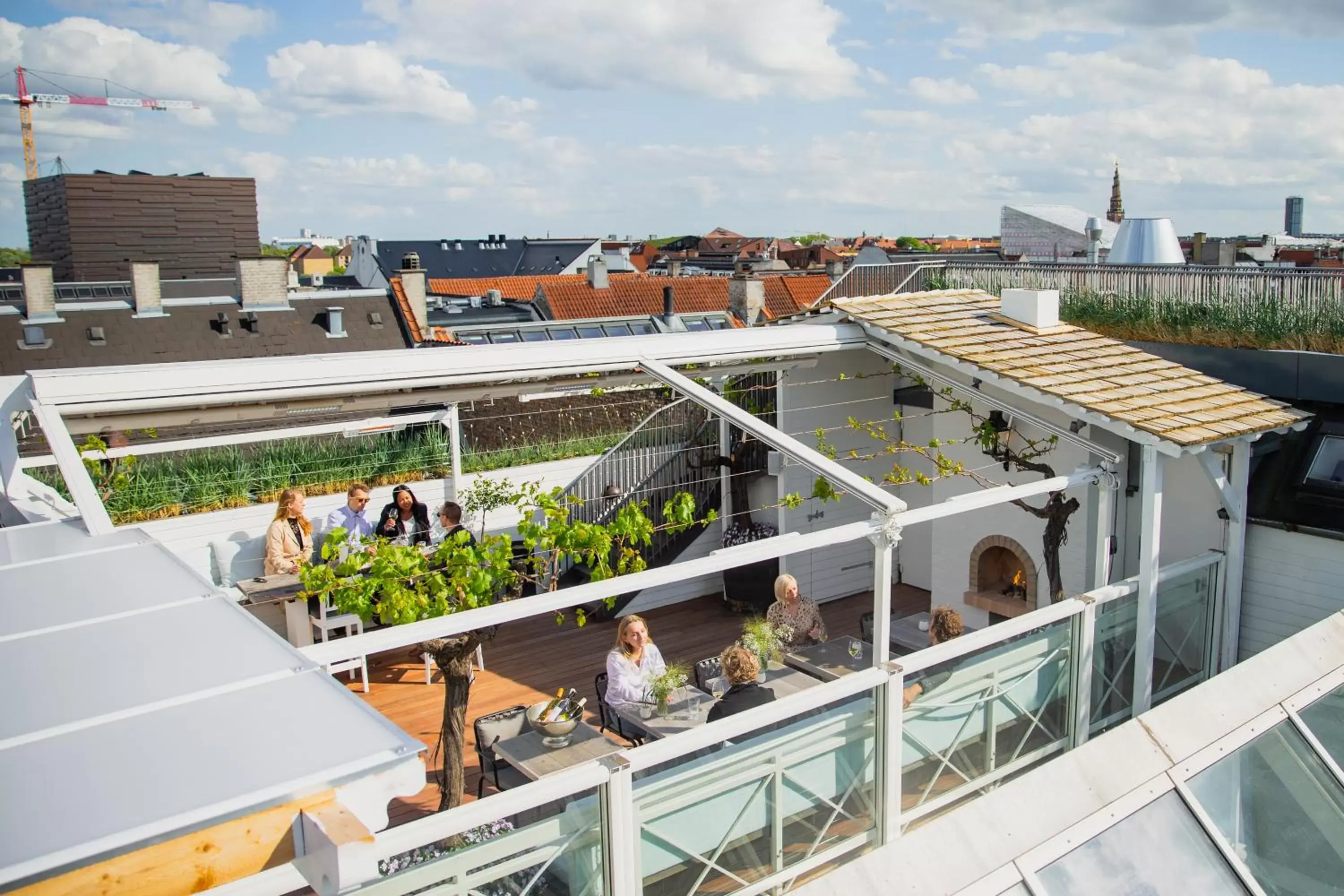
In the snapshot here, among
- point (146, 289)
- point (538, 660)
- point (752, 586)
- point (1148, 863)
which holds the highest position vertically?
point (146, 289)

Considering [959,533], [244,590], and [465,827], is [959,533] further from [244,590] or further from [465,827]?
[465,827]

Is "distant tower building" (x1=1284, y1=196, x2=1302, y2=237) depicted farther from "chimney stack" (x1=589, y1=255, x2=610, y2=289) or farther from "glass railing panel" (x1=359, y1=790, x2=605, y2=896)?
"glass railing panel" (x1=359, y1=790, x2=605, y2=896)

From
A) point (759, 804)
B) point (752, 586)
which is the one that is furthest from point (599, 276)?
point (759, 804)

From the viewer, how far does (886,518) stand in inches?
199

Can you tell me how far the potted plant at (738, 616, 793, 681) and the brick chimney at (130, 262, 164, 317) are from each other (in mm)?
15154

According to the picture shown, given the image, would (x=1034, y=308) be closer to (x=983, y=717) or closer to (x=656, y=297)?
(x=983, y=717)

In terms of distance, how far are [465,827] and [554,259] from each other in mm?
51687

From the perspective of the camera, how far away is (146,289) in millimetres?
19703

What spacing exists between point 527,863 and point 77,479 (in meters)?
2.48

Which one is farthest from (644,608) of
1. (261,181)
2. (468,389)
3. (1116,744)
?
(261,181)

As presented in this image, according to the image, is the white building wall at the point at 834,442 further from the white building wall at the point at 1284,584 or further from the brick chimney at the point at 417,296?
the brick chimney at the point at 417,296

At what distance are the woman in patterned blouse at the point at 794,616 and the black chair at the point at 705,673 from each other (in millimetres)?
621

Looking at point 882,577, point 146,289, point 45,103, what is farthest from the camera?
point 45,103

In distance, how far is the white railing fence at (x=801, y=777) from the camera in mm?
3545
